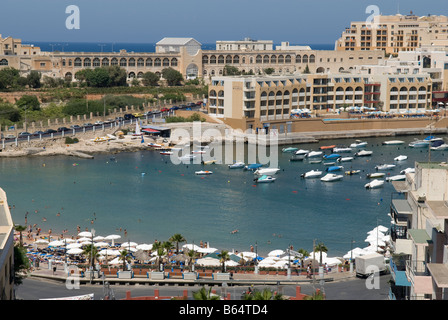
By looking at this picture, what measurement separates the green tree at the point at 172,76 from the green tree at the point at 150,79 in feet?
3.21

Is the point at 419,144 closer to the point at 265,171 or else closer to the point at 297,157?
the point at 297,157

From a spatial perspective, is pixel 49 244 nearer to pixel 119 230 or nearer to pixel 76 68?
pixel 119 230

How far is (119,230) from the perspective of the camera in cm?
3134

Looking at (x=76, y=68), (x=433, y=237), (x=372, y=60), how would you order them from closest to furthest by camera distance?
(x=433, y=237)
(x=76, y=68)
(x=372, y=60)

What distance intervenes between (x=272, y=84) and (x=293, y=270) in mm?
36699

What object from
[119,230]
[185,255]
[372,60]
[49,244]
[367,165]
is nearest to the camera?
[185,255]

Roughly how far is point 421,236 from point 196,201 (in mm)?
24726

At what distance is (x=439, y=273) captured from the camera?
1063 centimetres

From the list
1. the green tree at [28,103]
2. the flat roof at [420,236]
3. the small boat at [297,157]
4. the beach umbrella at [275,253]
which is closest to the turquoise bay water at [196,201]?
the small boat at [297,157]

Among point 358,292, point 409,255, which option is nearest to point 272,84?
point 358,292

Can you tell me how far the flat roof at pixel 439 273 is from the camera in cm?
1016

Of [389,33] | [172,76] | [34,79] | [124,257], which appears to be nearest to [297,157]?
[124,257]

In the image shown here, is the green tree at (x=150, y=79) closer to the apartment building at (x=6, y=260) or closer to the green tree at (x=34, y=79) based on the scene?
the green tree at (x=34, y=79)

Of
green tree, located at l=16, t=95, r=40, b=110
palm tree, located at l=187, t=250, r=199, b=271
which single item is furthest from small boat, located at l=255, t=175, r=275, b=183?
green tree, located at l=16, t=95, r=40, b=110
